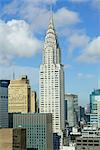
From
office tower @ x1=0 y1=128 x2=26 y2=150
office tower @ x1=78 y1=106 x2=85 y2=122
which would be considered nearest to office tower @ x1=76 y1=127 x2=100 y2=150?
office tower @ x1=0 y1=128 x2=26 y2=150

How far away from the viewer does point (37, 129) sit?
9969 millimetres

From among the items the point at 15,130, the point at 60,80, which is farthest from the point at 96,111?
the point at 15,130

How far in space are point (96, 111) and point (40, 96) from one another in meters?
3.24

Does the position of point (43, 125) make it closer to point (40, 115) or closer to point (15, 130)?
point (40, 115)

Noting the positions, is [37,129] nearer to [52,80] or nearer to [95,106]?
[52,80]

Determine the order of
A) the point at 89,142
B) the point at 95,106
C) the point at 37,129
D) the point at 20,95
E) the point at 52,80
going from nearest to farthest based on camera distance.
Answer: the point at 89,142 → the point at 37,129 → the point at 52,80 → the point at 20,95 → the point at 95,106

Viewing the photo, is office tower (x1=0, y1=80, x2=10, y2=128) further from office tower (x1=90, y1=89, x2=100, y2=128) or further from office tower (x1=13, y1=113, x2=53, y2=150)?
office tower (x1=90, y1=89, x2=100, y2=128)

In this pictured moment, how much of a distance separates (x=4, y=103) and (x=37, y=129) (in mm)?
3456

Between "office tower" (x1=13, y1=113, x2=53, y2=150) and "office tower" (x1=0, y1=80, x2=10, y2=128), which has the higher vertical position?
"office tower" (x1=0, y1=80, x2=10, y2=128)

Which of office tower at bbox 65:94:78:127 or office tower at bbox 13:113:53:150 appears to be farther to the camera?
office tower at bbox 65:94:78:127

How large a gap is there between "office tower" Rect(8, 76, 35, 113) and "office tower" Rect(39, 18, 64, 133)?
2.35 ft

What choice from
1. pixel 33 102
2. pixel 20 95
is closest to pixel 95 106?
pixel 33 102

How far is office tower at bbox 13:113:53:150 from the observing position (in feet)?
31.9

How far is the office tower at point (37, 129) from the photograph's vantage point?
9.73 m
